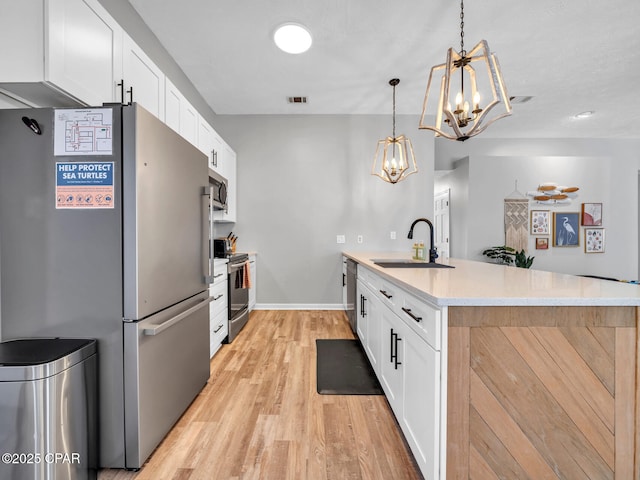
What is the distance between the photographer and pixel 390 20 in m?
2.56

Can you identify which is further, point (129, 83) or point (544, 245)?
point (544, 245)

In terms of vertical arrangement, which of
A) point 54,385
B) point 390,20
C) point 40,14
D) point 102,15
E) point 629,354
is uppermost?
point 390,20

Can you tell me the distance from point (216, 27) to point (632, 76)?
462 cm

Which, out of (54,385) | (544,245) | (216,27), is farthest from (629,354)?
(544,245)

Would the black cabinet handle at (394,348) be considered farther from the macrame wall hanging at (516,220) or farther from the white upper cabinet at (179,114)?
the macrame wall hanging at (516,220)

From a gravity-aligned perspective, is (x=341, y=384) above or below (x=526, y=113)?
below

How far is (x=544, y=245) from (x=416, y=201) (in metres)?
2.58

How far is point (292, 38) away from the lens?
109 inches

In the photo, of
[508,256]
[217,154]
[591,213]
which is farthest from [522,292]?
[591,213]

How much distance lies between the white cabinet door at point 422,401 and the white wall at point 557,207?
4349 mm

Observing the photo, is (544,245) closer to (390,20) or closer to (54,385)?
(390,20)

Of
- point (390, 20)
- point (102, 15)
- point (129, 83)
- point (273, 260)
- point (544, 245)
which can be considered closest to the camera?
point (102, 15)

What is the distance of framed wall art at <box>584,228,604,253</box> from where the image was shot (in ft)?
17.3

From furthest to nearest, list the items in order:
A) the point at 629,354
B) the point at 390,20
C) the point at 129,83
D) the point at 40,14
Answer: the point at 390,20
the point at 129,83
the point at 40,14
the point at 629,354
